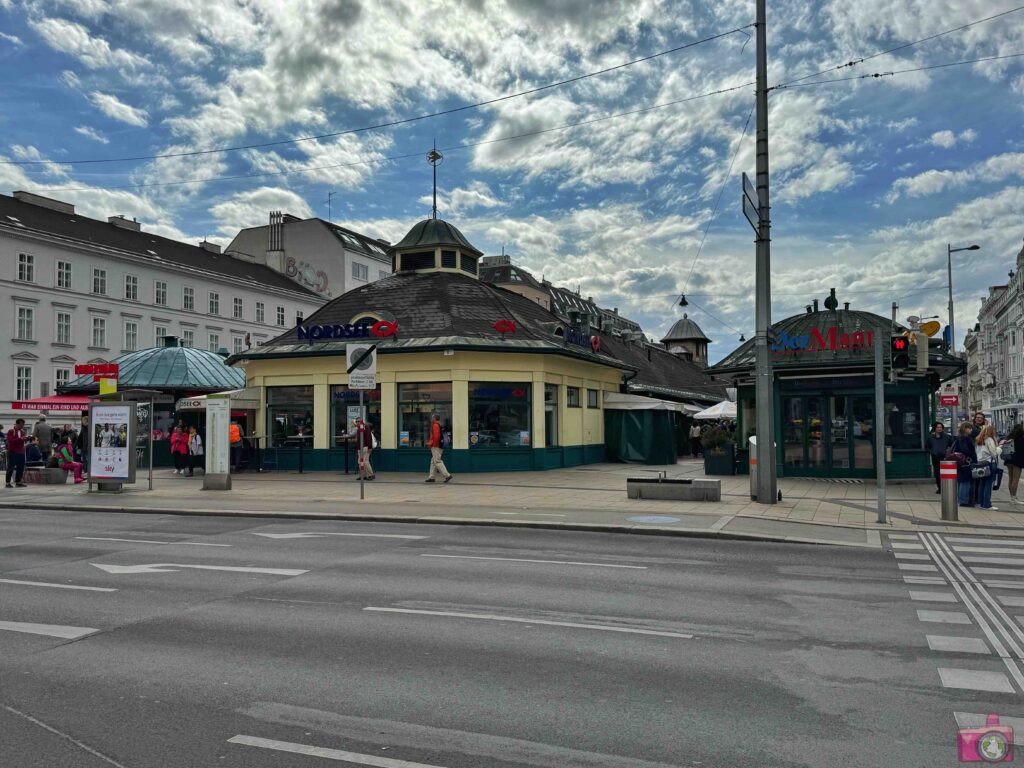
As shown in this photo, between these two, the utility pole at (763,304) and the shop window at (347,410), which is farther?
the shop window at (347,410)

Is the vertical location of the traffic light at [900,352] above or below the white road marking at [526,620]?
above

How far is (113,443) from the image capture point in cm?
2017

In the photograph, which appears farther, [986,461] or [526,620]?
[986,461]

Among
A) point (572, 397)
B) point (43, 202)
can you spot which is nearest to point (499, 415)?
point (572, 397)

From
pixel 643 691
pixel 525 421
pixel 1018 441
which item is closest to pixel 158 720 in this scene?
pixel 643 691

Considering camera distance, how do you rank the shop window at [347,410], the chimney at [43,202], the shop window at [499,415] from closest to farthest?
the shop window at [499,415] → the shop window at [347,410] → the chimney at [43,202]

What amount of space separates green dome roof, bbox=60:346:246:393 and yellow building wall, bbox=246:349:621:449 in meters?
4.73

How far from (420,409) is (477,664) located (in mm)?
20492

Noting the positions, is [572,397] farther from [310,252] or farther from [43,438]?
[310,252]

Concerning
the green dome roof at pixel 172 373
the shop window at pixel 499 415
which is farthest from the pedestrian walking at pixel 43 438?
the shop window at pixel 499 415

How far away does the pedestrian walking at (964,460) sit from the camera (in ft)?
56.8

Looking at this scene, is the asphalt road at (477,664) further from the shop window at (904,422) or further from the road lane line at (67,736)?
the shop window at (904,422)

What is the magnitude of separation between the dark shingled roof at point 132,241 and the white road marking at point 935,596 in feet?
170
